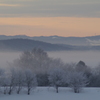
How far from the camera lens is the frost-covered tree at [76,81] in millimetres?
44594

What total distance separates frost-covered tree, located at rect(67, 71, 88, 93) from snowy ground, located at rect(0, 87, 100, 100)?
51cm

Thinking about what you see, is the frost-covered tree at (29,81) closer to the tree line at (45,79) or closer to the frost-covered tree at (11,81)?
the tree line at (45,79)

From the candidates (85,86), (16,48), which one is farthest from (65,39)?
(85,86)

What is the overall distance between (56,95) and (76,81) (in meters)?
3.49

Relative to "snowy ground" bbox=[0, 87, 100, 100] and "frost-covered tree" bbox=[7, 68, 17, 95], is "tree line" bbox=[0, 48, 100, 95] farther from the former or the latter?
"snowy ground" bbox=[0, 87, 100, 100]

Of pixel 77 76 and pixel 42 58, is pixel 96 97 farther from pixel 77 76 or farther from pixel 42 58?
pixel 42 58

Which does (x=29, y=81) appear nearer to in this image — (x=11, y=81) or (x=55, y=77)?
(x=11, y=81)

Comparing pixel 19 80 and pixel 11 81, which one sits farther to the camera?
pixel 19 80

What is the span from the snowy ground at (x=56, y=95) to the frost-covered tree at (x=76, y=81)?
51 cm

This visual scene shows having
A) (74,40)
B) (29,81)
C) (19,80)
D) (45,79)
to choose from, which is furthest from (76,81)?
(74,40)

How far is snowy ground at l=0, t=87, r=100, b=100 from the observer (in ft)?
135

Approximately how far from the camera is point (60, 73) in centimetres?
4609

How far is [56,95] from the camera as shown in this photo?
140ft

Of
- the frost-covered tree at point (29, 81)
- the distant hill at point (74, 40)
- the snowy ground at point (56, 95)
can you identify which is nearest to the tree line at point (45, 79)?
the frost-covered tree at point (29, 81)
